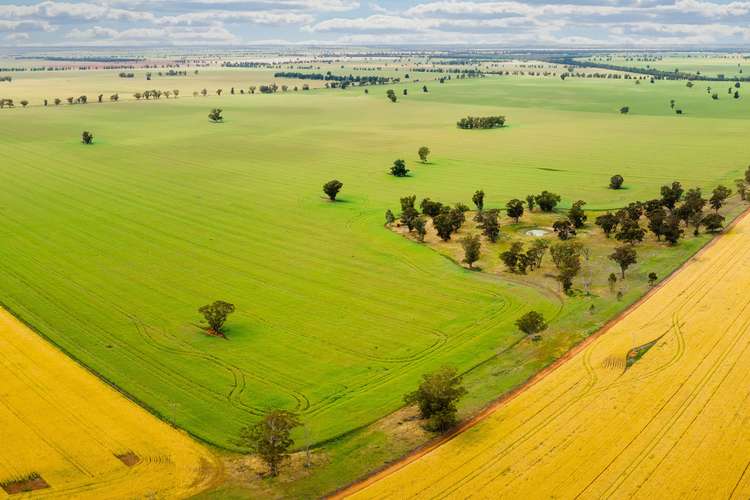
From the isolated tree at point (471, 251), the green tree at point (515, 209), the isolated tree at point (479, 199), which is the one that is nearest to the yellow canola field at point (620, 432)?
the isolated tree at point (471, 251)

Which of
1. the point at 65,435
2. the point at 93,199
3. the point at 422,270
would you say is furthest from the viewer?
the point at 93,199

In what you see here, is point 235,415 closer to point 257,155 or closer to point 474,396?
point 474,396

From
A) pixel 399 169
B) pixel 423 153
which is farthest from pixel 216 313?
pixel 423 153

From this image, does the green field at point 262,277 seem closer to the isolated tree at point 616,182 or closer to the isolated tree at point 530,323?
the isolated tree at point 530,323

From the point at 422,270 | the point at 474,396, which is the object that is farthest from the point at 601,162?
the point at 474,396

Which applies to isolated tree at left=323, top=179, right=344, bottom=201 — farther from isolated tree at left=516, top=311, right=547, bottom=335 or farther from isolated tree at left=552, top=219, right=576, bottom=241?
isolated tree at left=516, top=311, right=547, bottom=335
